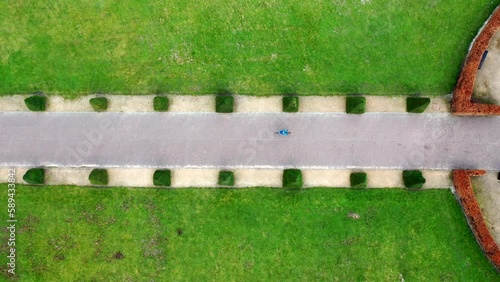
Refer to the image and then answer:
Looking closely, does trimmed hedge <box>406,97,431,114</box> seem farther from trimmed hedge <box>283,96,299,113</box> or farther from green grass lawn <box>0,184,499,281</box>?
trimmed hedge <box>283,96,299,113</box>

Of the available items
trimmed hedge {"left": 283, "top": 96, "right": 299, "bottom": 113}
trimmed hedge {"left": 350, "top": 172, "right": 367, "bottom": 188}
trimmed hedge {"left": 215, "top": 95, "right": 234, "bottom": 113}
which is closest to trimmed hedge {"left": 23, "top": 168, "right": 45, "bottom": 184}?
trimmed hedge {"left": 215, "top": 95, "right": 234, "bottom": 113}

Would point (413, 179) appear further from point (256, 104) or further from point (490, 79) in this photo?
point (256, 104)

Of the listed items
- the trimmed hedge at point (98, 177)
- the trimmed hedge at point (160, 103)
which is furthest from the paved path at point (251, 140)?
the trimmed hedge at point (98, 177)

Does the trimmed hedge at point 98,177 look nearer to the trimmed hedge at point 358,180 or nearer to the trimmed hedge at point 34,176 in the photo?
the trimmed hedge at point 34,176

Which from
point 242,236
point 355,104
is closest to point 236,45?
point 355,104

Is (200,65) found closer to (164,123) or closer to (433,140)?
(164,123)

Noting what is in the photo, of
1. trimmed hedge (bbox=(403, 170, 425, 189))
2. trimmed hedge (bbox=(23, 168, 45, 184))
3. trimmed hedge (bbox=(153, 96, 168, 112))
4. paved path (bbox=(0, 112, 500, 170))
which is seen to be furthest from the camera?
paved path (bbox=(0, 112, 500, 170))

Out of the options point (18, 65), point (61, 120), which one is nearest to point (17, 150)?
point (61, 120)
